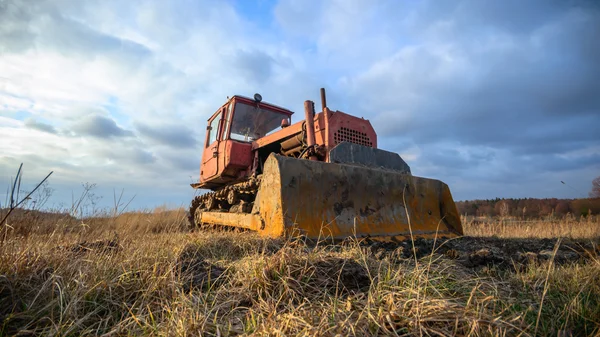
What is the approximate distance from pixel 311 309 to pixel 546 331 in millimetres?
1059

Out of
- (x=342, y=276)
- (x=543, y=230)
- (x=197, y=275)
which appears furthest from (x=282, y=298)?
(x=543, y=230)

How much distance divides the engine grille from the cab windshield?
253 centimetres

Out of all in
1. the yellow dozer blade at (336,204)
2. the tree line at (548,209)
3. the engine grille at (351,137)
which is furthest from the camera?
the tree line at (548,209)

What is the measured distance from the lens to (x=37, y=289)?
74.0 inches

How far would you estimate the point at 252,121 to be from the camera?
7207 millimetres

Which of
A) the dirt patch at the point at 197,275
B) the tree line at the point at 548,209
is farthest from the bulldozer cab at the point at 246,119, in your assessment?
the tree line at the point at 548,209

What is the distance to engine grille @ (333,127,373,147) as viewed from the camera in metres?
4.96

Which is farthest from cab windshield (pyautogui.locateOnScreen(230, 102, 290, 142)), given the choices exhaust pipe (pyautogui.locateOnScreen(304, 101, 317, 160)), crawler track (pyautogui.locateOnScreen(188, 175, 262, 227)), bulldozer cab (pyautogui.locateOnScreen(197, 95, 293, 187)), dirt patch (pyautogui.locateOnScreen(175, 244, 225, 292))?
dirt patch (pyautogui.locateOnScreen(175, 244, 225, 292))

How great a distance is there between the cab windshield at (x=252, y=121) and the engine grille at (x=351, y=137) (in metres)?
2.53

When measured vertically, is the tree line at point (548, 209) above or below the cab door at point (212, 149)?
below

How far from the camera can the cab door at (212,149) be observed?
23.1 ft

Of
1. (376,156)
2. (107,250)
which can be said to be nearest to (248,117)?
(376,156)

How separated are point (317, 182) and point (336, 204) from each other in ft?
1.26

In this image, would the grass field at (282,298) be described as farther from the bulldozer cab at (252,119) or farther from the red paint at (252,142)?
the bulldozer cab at (252,119)
